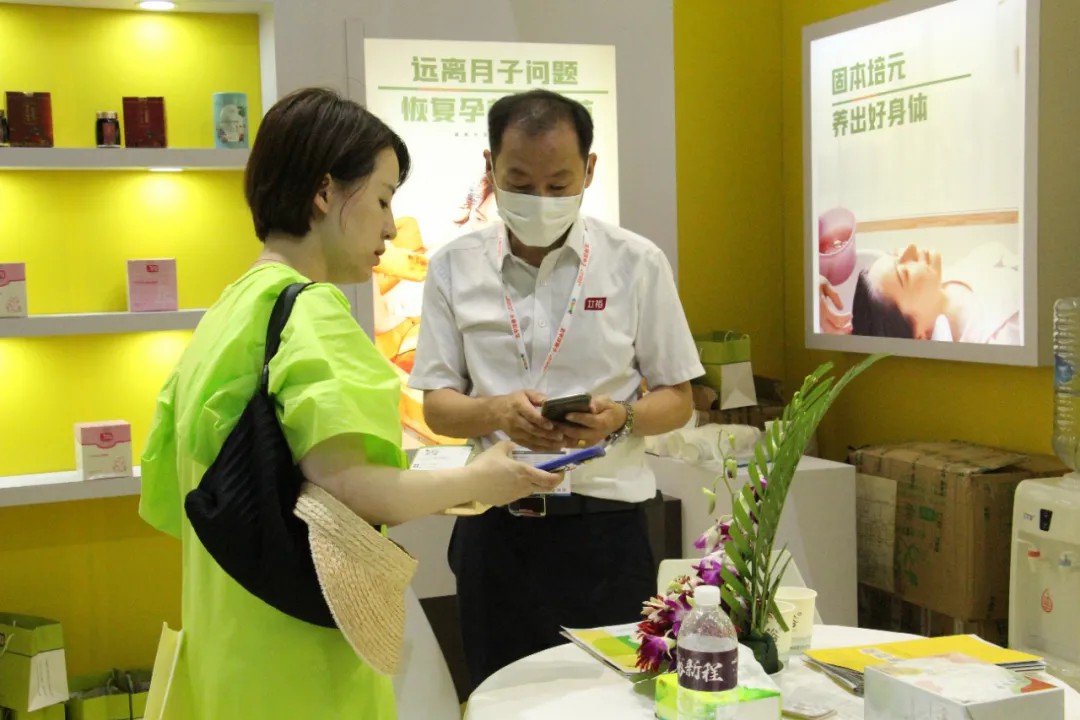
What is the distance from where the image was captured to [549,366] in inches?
104

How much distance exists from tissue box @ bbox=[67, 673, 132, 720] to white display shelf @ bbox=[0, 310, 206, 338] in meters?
1.10

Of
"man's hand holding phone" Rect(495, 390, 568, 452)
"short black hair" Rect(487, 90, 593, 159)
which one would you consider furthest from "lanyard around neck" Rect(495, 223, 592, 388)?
"short black hair" Rect(487, 90, 593, 159)

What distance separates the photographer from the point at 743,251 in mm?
5516

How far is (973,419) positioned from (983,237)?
80 cm

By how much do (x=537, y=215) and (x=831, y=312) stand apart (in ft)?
8.54

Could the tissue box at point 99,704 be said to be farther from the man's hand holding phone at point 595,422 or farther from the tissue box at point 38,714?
the man's hand holding phone at point 595,422

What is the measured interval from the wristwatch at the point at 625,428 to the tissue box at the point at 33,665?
1.93 m

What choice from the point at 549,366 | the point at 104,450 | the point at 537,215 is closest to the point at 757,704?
the point at 549,366

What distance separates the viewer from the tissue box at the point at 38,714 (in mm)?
3443

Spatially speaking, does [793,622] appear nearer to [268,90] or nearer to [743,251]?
[268,90]

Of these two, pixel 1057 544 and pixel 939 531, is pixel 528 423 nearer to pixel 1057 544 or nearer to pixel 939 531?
pixel 1057 544

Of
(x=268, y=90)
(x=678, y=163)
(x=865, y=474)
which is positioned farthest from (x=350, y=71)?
(x=865, y=474)

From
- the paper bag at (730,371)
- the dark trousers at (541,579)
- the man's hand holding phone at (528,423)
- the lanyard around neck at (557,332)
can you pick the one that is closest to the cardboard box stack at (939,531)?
the paper bag at (730,371)

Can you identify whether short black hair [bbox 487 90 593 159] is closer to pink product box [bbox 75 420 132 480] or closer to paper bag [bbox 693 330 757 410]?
pink product box [bbox 75 420 132 480]
